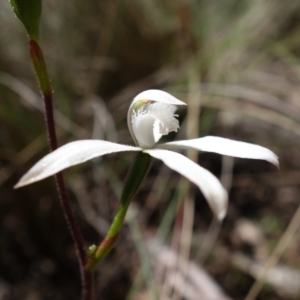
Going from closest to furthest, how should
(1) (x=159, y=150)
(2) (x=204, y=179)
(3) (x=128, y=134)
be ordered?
(2) (x=204, y=179)
(1) (x=159, y=150)
(3) (x=128, y=134)

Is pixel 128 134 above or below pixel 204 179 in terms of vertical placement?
below

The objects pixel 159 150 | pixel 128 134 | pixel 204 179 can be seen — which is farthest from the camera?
pixel 128 134

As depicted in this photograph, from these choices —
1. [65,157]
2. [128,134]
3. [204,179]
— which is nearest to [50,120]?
[65,157]

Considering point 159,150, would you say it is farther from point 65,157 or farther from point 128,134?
point 128,134

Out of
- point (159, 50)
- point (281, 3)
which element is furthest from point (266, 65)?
point (159, 50)

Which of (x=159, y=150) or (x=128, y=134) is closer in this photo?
(x=159, y=150)

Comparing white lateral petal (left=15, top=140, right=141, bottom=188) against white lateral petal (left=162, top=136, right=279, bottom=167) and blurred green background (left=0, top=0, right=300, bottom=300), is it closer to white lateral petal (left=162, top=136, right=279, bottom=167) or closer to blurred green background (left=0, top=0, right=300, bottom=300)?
white lateral petal (left=162, top=136, right=279, bottom=167)

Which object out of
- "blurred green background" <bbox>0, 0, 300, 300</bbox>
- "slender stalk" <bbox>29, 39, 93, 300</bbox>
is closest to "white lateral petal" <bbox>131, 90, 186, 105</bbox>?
"slender stalk" <bbox>29, 39, 93, 300</bbox>
